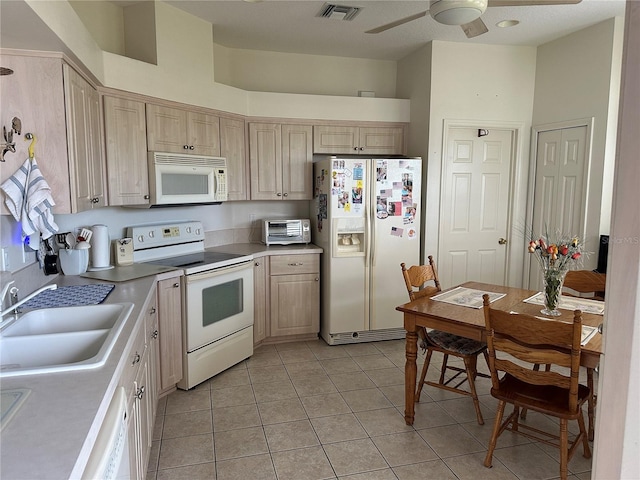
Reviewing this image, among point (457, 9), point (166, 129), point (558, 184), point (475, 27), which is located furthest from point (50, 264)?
point (558, 184)

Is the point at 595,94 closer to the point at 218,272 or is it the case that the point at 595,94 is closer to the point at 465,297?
the point at 465,297

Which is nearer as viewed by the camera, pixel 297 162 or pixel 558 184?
pixel 558 184

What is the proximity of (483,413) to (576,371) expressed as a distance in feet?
3.49

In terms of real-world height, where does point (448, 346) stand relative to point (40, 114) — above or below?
below

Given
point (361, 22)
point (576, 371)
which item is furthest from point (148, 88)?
point (576, 371)

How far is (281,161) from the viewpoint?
420 cm

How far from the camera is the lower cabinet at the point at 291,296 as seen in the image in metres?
4.01

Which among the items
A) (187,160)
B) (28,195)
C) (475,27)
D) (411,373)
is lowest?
A: (411,373)

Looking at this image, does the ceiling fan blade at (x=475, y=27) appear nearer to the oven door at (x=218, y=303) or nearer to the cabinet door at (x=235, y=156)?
the cabinet door at (x=235, y=156)

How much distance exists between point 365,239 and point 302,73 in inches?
74.6

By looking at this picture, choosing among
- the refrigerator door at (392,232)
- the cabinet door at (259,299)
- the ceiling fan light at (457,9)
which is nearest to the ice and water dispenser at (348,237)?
the refrigerator door at (392,232)

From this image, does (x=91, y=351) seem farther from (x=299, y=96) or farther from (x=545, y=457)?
(x=299, y=96)

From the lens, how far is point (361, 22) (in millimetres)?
3619

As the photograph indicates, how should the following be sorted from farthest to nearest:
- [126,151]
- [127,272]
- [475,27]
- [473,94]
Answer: [473,94], [126,151], [127,272], [475,27]
